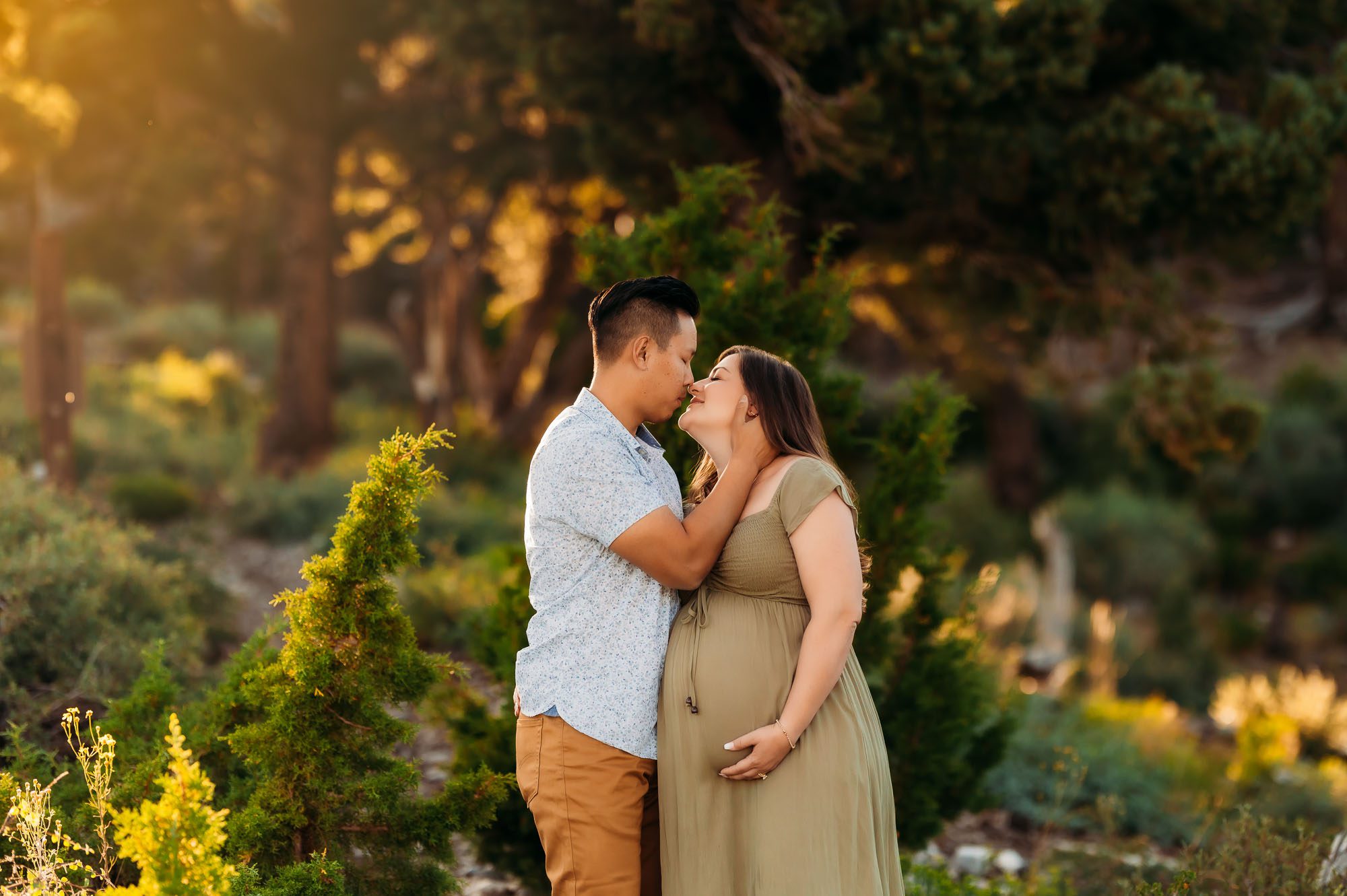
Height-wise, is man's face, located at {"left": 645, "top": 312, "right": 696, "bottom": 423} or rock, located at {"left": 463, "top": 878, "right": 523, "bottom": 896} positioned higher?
man's face, located at {"left": 645, "top": 312, "right": 696, "bottom": 423}

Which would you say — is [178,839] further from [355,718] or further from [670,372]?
[670,372]

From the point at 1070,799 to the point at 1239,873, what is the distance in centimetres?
313

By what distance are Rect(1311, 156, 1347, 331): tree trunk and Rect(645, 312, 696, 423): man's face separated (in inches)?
249

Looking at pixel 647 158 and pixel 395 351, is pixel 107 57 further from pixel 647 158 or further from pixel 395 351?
pixel 395 351

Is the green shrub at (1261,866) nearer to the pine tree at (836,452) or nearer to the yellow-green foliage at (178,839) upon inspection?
the pine tree at (836,452)

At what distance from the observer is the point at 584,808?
2.78m

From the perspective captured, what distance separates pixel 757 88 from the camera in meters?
8.01

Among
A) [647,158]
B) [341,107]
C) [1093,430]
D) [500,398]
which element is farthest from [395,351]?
[647,158]

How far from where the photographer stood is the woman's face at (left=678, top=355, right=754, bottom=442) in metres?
2.95

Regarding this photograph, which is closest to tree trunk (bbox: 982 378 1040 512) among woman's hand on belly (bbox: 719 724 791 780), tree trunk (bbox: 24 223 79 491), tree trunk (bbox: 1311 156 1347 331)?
tree trunk (bbox: 1311 156 1347 331)

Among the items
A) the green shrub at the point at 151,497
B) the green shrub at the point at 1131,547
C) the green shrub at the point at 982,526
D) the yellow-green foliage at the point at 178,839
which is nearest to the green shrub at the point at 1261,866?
the yellow-green foliage at the point at 178,839

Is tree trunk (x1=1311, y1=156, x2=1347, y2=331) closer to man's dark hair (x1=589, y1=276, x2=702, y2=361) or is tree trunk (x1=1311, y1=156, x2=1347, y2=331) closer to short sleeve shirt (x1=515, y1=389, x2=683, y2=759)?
man's dark hair (x1=589, y1=276, x2=702, y2=361)

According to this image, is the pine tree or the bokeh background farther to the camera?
the bokeh background

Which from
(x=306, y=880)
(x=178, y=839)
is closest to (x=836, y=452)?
(x=306, y=880)
